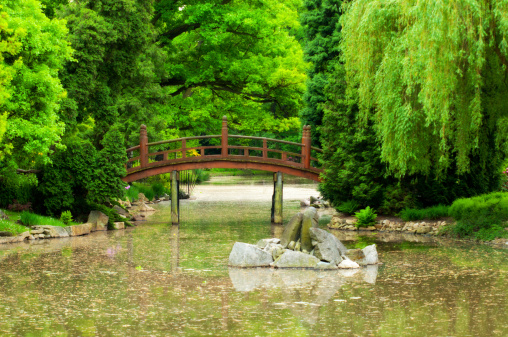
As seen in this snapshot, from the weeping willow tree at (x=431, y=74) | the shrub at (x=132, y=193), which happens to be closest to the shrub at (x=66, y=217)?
the shrub at (x=132, y=193)

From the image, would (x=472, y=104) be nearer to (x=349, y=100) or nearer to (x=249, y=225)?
(x=349, y=100)

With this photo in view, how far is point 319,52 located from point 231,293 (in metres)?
17.9

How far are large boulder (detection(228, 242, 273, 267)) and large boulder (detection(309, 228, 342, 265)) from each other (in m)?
1.09

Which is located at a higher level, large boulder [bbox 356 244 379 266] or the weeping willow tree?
the weeping willow tree

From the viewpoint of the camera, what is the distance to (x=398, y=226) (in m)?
21.8

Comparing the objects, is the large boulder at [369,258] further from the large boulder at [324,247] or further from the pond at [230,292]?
the large boulder at [324,247]

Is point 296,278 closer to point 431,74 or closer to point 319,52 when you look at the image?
point 431,74

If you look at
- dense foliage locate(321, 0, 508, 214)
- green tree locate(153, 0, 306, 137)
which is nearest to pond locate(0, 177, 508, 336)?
dense foliage locate(321, 0, 508, 214)

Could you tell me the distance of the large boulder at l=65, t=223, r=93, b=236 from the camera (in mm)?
20719

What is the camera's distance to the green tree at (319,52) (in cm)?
2781

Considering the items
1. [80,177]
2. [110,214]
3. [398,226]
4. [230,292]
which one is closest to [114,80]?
[80,177]

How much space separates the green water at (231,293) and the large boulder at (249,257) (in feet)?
1.36

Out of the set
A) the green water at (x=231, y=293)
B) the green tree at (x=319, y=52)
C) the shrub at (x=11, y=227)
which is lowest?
the green water at (x=231, y=293)

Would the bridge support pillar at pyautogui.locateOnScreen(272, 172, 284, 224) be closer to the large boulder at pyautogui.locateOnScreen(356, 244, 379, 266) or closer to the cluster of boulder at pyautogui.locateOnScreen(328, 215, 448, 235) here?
the cluster of boulder at pyautogui.locateOnScreen(328, 215, 448, 235)
